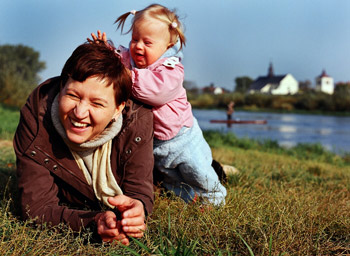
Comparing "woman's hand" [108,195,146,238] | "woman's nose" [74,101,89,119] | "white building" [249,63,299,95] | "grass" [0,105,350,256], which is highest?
"white building" [249,63,299,95]

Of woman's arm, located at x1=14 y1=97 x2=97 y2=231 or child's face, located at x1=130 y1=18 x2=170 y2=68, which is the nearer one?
woman's arm, located at x1=14 y1=97 x2=97 y2=231

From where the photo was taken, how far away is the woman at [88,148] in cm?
222

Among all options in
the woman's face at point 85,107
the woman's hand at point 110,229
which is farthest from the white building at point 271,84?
the woman's hand at point 110,229

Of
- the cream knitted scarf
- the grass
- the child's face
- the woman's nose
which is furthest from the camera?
the child's face

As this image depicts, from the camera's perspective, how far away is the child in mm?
2668

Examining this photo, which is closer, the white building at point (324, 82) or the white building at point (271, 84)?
the white building at point (271, 84)

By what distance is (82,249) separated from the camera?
206cm

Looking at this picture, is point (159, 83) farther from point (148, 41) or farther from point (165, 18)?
point (165, 18)

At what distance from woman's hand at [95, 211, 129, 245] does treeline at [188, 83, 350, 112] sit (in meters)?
25.9

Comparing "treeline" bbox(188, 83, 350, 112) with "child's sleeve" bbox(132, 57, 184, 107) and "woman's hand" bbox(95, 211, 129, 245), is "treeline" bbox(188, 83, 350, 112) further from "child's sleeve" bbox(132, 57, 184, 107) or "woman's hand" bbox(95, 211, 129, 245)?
"woman's hand" bbox(95, 211, 129, 245)

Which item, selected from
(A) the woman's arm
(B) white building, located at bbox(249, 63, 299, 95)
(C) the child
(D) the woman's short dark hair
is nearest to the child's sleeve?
(C) the child

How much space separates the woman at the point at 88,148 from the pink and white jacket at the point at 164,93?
103 millimetres

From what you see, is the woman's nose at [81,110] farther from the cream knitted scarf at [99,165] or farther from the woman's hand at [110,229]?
the woman's hand at [110,229]

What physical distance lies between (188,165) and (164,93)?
0.61 metres
